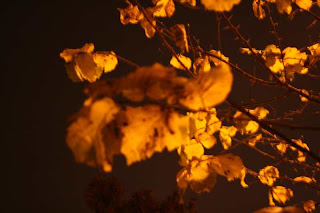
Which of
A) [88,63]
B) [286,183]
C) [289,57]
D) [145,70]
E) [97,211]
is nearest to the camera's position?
[145,70]

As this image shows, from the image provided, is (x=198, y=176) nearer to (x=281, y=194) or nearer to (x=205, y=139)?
(x=205, y=139)

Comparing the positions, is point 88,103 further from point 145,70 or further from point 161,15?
point 161,15

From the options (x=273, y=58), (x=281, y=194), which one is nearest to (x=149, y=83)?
(x=273, y=58)

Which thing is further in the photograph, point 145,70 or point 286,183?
point 286,183

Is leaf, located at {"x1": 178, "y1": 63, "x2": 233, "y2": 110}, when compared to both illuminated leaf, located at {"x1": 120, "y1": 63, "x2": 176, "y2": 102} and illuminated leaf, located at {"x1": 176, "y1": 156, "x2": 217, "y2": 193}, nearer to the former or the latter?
illuminated leaf, located at {"x1": 120, "y1": 63, "x2": 176, "y2": 102}

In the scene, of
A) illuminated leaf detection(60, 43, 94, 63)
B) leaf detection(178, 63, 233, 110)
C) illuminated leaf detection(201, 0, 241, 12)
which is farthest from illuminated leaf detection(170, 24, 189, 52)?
illuminated leaf detection(60, 43, 94, 63)

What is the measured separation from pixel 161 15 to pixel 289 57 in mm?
420

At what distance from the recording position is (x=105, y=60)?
0.73m

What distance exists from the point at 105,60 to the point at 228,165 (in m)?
0.42

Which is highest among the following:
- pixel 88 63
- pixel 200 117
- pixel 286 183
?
pixel 88 63

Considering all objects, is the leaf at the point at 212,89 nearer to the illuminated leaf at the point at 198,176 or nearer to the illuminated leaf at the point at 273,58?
the illuminated leaf at the point at 198,176

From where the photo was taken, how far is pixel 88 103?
317 mm

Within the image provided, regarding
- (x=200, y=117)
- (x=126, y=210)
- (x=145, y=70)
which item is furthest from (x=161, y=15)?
(x=126, y=210)

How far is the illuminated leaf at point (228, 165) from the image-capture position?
0.60m
